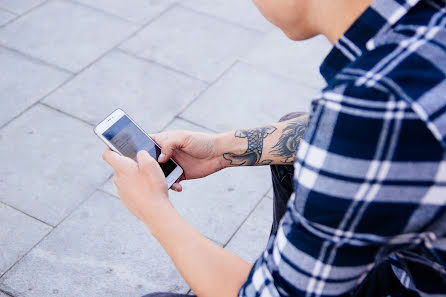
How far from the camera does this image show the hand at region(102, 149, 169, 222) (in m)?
1.49

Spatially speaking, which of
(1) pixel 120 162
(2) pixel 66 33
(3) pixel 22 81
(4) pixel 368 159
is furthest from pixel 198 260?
(2) pixel 66 33

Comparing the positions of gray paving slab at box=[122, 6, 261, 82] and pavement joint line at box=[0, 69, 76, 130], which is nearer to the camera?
pavement joint line at box=[0, 69, 76, 130]

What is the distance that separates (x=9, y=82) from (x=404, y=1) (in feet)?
10.8

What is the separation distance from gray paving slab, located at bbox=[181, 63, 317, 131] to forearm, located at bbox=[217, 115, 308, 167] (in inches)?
55.8

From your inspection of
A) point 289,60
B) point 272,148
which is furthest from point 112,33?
point 272,148

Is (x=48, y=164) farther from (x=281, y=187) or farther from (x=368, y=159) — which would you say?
(x=368, y=159)

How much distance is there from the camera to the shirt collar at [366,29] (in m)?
1.03

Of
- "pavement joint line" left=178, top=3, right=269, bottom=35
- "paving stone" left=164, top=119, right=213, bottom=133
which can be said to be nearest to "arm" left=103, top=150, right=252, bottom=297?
"paving stone" left=164, top=119, right=213, bottom=133

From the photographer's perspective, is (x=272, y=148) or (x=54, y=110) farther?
(x=54, y=110)

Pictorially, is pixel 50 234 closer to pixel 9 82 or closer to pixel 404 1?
pixel 9 82

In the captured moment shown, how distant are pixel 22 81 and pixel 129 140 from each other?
2.06m

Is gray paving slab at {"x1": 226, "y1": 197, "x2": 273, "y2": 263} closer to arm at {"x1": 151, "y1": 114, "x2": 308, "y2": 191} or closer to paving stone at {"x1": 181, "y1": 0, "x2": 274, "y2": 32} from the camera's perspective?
arm at {"x1": 151, "y1": 114, "x2": 308, "y2": 191}

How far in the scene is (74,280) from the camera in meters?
2.59

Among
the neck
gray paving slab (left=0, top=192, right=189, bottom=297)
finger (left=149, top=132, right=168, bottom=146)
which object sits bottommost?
gray paving slab (left=0, top=192, right=189, bottom=297)
